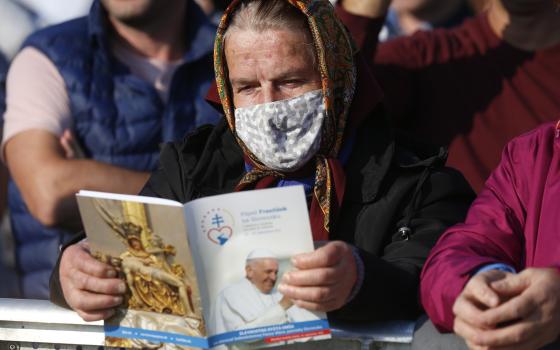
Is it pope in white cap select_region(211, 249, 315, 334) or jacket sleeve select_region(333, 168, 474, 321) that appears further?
jacket sleeve select_region(333, 168, 474, 321)

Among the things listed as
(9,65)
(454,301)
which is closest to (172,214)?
(454,301)

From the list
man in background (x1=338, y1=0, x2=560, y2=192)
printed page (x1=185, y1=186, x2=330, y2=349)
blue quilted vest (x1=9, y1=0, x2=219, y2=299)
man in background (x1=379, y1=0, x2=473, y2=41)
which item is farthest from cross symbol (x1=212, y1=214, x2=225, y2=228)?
man in background (x1=379, y1=0, x2=473, y2=41)

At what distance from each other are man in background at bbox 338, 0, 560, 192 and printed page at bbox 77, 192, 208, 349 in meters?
1.83

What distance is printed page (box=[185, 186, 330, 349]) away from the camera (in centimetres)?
238

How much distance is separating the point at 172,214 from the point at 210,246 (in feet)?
0.35

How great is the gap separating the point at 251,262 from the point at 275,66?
0.69m

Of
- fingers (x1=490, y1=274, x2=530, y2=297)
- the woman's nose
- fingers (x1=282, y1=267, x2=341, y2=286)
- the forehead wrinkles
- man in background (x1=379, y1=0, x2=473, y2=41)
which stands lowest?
fingers (x1=490, y1=274, x2=530, y2=297)

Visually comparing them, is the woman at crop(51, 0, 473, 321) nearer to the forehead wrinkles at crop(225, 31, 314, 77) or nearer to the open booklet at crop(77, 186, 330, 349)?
the forehead wrinkles at crop(225, 31, 314, 77)

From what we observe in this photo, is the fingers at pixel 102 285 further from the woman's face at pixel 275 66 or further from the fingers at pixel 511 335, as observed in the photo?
the fingers at pixel 511 335

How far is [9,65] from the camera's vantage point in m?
4.66

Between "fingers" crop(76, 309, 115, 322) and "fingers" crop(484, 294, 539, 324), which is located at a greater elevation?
"fingers" crop(76, 309, 115, 322)

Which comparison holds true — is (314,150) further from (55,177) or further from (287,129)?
(55,177)

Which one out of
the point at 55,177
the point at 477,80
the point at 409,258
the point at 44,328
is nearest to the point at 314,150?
the point at 409,258

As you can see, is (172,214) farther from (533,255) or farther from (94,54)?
(94,54)
